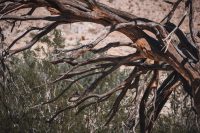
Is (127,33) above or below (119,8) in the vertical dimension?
above

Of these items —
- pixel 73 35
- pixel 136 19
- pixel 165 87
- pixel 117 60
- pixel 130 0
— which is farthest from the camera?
pixel 130 0

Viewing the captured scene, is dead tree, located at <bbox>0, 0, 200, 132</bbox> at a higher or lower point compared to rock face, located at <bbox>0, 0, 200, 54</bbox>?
higher

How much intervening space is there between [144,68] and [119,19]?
3.51 feet

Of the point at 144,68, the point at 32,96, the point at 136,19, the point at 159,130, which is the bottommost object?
the point at 159,130

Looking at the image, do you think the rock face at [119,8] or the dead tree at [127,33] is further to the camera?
the rock face at [119,8]

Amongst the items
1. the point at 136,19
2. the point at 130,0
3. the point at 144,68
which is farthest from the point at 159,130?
the point at 130,0

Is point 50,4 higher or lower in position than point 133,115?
higher

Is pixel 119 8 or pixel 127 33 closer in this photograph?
pixel 127 33

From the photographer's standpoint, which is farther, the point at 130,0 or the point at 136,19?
the point at 130,0

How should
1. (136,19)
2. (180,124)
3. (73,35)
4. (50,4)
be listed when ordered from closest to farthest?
(50,4) → (136,19) → (180,124) → (73,35)

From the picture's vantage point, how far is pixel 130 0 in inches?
1044

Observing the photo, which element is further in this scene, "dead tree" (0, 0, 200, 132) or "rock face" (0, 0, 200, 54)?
"rock face" (0, 0, 200, 54)

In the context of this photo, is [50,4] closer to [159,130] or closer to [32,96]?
[32,96]

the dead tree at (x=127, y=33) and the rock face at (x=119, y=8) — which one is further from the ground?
the dead tree at (x=127, y=33)
